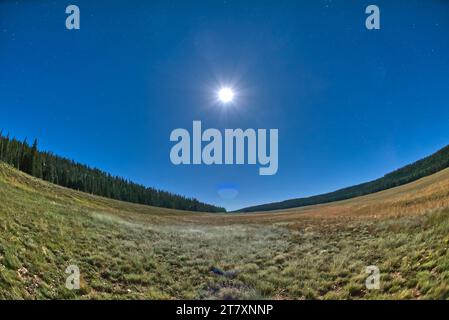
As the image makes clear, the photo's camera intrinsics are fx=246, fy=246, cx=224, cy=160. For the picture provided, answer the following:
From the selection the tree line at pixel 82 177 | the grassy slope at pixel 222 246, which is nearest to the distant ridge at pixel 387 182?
the grassy slope at pixel 222 246

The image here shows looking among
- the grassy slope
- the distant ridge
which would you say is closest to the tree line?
the grassy slope

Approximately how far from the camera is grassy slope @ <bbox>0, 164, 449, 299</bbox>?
317 cm

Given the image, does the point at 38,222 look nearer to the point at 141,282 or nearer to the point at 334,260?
the point at 141,282

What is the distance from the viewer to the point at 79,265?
3561 millimetres

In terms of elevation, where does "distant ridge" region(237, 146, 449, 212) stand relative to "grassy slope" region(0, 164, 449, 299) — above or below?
above

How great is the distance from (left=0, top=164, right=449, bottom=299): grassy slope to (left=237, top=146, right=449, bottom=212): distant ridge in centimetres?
10

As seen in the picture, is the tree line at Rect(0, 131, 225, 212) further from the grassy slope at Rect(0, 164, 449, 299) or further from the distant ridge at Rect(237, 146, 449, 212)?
the distant ridge at Rect(237, 146, 449, 212)

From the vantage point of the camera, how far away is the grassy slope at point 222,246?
10.4 ft

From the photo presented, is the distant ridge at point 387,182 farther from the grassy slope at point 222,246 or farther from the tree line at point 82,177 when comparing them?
the tree line at point 82,177

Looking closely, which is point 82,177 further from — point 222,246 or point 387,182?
point 387,182

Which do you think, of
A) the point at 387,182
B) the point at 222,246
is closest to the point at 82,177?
the point at 222,246

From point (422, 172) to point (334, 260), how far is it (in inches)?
69.2

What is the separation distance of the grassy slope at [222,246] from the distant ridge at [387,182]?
96mm
